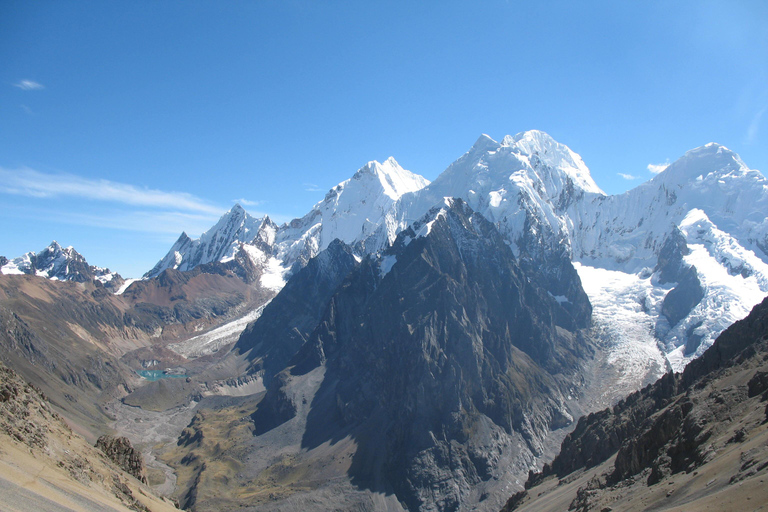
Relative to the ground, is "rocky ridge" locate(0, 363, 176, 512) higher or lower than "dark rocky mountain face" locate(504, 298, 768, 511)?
higher

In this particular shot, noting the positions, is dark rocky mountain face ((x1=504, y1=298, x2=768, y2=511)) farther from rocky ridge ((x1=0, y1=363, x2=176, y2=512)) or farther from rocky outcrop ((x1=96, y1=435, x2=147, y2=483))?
rocky outcrop ((x1=96, y1=435, x2=147, y2=483))

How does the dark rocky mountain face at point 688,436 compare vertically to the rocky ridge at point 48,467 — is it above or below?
below

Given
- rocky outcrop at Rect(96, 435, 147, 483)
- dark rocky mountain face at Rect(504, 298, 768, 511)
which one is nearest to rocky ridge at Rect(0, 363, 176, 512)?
rocky outcrop at Rect(96, 435, 147, 483)

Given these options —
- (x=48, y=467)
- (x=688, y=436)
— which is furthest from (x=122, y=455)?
(x=688, y=436)

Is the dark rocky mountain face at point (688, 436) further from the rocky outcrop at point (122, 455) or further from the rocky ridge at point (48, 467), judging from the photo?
the rocky outcrop at point (122, 455)

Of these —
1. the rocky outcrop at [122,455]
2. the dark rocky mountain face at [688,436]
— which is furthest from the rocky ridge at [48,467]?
the dark rocky mountain face at [688,436]

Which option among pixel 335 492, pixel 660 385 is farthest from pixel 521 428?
pixel 660 385
